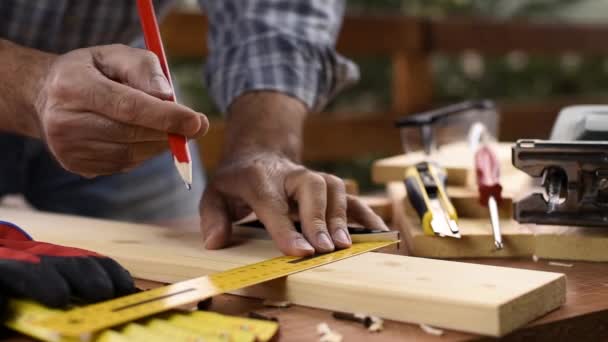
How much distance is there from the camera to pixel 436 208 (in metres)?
1.10

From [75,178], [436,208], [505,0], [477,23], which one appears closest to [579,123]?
[436,208]

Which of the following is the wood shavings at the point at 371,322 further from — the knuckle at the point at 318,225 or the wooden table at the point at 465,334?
the knuckle at the point at 318,225

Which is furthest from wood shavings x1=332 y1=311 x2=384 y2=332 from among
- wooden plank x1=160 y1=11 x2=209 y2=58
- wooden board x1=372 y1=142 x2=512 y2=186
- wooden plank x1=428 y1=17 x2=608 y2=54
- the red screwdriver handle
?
wooden plank x1=428 y1=17 x2=608 y2=54

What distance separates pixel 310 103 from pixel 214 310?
78 cm

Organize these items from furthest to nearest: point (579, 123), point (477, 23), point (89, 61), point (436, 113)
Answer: point (477, 23), point (436, 113), point (579, 123), point (89, 61)

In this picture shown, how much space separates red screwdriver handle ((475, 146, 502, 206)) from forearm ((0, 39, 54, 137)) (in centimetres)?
63

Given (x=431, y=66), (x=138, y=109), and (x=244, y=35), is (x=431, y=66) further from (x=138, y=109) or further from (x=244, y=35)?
(x=138, y=109)

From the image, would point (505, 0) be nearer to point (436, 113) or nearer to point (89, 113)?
point (436, 113)

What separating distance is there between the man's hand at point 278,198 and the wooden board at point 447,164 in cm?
16

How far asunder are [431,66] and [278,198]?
279cm

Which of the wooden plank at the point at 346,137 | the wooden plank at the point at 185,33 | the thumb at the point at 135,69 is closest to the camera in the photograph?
the thumb at the point at 135,69

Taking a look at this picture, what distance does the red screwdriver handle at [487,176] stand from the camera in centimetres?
116

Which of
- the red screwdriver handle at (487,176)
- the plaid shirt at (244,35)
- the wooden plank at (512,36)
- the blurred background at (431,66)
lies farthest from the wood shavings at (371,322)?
the wooden plank at (512,36)

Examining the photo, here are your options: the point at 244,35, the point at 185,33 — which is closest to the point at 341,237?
A: the point at 244,35
